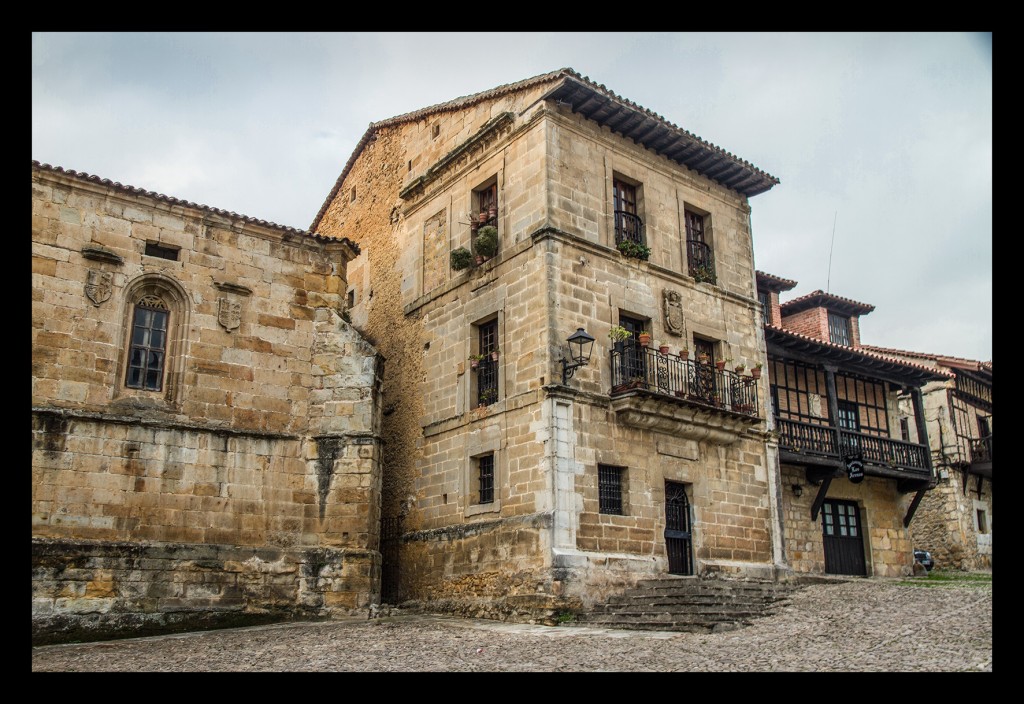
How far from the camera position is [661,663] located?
33.7 ft

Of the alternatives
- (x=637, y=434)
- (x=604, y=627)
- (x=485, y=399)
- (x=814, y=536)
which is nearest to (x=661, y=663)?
(x=604, y=627)

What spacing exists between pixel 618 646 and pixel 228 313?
1025 cm

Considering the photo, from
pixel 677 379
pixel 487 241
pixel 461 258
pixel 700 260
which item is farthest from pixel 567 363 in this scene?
pixel 700 260

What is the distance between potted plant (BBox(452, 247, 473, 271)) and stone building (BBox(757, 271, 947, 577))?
7.48m

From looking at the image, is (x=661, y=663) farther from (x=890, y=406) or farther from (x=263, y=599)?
(x=890, y=406)

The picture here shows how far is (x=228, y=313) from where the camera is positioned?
17.5m

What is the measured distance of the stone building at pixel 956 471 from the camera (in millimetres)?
27359

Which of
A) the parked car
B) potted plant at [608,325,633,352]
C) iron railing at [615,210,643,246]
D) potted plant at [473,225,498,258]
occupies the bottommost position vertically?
the parked car

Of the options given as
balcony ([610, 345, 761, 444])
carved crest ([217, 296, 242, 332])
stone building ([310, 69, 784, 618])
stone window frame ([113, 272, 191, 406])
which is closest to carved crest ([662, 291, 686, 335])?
stone building ([310, 69, 784, 618])

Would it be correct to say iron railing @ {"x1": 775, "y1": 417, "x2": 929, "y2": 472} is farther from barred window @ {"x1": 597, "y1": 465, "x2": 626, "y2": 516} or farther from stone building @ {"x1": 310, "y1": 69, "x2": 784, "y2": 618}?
barred window @ {"x1": 597, "y1": 465, "x2": 626, "y2": 516}

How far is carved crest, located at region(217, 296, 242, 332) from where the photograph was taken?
17422 millimetres

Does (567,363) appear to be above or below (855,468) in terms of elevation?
above

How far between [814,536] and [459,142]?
12763 mm

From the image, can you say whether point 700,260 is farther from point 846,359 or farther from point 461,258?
point 461,258
